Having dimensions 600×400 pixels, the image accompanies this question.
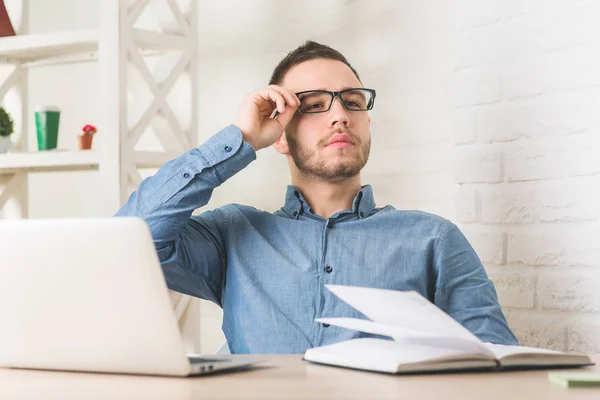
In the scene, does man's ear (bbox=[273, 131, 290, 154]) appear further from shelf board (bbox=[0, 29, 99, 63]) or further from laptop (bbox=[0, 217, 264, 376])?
laptop (bbox=[0, 217, 264, 376])

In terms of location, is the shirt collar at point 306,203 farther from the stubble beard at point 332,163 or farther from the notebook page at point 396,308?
the notebook page at point 396,308

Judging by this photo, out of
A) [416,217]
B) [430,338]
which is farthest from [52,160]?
[430,338]

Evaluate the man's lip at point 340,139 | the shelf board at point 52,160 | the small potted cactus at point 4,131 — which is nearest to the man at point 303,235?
the man's lip at point 340,139

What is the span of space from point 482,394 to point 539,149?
1.03 meters

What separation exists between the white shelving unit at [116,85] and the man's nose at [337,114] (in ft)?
2.21

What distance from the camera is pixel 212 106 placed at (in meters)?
2.76

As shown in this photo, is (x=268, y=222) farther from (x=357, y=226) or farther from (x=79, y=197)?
(x=79, y=197)

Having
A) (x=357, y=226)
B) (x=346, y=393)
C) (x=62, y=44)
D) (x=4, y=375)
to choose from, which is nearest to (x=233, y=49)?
(x=62, y=44)

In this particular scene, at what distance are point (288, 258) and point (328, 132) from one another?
302 millimetres

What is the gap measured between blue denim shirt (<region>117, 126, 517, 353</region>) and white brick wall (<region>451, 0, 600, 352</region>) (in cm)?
14

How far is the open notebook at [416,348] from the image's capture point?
3.25 feet

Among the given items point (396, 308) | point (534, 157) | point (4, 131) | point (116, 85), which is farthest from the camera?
point (4, 131)

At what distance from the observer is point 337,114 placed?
1.86m

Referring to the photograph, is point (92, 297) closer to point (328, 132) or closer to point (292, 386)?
point (292, 386)
